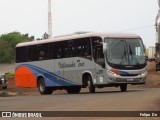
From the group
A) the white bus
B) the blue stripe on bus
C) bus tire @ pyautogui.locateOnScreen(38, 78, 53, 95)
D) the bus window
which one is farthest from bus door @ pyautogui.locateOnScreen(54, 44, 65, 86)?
the bus window

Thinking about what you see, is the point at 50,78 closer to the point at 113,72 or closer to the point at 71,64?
the point at 71,64

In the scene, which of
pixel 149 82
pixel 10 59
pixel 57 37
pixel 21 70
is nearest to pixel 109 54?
pixel 57 37

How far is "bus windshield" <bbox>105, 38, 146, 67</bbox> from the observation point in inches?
1171

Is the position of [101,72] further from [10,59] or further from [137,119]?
[10,59]

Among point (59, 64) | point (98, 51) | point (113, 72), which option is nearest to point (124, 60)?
point (113, 72)

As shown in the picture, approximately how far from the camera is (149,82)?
142 feet

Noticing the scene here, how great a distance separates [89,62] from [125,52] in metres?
2.05

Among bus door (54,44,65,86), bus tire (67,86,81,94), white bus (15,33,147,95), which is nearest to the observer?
white bus (15,33,147,95)

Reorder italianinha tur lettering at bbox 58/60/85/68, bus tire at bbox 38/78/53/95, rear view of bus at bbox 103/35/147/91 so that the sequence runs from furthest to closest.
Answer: bus tire at bbox 38/78/53/95, italianinha tur lettering at bbox 58/60/85/68, rear view of bus at bbox 103/35/147/91

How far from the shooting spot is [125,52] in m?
30.0

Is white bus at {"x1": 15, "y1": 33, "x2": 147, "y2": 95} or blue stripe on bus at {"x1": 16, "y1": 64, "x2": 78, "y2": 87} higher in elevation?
white bus at {"x1": 15, "y1": 33, "x2": 147, "y2": 95}

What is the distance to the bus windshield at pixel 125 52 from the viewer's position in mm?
29750

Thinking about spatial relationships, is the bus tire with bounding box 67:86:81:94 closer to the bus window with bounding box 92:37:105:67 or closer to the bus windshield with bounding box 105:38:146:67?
the bus window with bounding box 92:37:105:67

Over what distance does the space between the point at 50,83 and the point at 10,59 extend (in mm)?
112388
